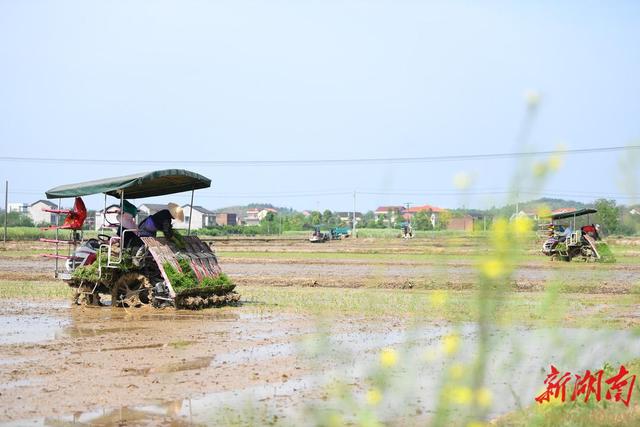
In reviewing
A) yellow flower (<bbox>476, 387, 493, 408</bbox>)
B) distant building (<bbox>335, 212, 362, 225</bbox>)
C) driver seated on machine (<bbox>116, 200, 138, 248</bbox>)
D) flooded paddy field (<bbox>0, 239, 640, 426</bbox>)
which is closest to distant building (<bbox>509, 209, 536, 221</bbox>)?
flooded paddy field (<bbox>0, 239, 640, 426</bbox>)

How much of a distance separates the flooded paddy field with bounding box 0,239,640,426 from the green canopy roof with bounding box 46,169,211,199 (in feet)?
9.16

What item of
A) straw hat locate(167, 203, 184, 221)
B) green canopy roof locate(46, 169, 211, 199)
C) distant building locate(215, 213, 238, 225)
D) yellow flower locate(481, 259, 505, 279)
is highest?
distant building locate(215, 213, 238, 225)

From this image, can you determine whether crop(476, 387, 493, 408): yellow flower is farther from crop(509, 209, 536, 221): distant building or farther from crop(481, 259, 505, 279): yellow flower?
crop(509, 209, 536, 221): distant building

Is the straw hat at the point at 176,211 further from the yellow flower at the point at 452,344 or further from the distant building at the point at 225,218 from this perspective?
the distant building at the point at 225,218

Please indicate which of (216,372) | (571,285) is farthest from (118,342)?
(571,285)

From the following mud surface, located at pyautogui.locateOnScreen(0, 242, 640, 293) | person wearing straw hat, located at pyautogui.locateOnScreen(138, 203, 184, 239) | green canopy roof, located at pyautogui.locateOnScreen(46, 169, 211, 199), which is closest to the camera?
green canopy roof, located at pyautogui.locateOnScreen(46, 169, 211, 199)

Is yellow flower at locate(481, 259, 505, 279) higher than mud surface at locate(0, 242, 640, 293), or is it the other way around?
yellow flower at locate(481, 259, 505, 279)

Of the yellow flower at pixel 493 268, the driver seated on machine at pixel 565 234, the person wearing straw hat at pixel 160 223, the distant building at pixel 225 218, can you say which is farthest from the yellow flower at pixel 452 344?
the distant building at pixel 225 218

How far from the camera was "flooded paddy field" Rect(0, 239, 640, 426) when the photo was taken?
4.03 m

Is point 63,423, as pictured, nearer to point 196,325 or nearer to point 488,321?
point 488,321

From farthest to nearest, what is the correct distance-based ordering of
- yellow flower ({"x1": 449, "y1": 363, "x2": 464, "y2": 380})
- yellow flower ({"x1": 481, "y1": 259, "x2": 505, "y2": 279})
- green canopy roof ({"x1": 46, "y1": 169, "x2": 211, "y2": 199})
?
1. green canopy roof ({"x1": 46, "y1": 169, "x2": 211, "y2": 199})
2. yellow flower ({"x1": 449, "y1": 363, "x2": 464, "y2": 380})
3. yellow flower ({"x1": 481, "y1": 259, "x2": 505, "y2": 279})

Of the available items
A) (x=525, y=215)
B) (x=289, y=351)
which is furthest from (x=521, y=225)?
(x=289, y=351)

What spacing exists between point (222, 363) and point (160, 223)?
7922mm

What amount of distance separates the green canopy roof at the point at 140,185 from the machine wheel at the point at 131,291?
2023 mm
